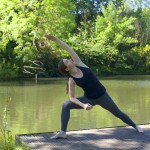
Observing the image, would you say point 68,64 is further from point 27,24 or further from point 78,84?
point 27,24

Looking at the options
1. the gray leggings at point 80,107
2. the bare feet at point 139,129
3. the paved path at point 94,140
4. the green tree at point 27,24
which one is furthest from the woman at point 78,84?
the green tree at point 27,24

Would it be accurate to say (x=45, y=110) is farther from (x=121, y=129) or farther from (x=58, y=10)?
(x=58, y=10)

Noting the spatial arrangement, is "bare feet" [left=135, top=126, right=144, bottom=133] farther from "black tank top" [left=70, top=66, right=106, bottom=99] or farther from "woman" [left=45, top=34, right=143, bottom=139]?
"black tank top" [left=70, top=66, right=106, bottom=99]

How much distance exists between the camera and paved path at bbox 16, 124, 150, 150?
452cm

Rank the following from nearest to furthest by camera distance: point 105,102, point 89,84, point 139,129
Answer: point 89,84 < point 105,102 < point 139,129

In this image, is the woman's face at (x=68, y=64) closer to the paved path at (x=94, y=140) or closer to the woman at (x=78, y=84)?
the woman at (x=78, y=84)

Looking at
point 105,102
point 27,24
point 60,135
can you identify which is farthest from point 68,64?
point 27,24

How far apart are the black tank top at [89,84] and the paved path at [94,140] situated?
0.58 metres

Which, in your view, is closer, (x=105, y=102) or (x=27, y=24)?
(x=105, y=102)

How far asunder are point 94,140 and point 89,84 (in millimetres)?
735

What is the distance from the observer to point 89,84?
15.9ft

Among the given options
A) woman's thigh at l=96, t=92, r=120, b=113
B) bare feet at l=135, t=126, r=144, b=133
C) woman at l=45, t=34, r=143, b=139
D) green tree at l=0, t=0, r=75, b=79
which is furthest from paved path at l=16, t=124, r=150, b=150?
green tree at l=0, t=0, r=75, b=79

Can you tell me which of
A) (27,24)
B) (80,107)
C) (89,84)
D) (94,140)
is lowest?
(94,140)

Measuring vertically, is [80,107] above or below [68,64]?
below
